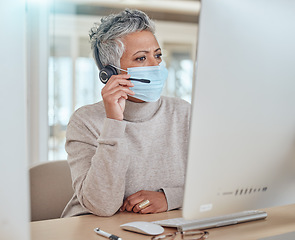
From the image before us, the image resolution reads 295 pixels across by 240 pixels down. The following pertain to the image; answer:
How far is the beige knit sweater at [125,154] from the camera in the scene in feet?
4.25

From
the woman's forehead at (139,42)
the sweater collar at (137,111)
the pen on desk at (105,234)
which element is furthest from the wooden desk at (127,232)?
the woman's forehead at (139,42)

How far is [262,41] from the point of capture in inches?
33.2

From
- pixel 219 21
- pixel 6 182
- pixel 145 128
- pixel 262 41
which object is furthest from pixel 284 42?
pixel 145 128

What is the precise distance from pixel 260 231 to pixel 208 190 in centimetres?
27

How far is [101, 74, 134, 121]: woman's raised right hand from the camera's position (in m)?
1.39

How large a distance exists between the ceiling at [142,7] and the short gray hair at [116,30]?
1.60m

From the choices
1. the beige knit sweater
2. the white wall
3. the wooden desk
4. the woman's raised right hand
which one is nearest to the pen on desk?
the wooden desk

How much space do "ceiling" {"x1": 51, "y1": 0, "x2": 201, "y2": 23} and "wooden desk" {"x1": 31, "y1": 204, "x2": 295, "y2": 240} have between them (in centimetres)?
228

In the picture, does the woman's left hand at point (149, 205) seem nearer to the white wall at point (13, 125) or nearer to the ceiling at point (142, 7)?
the white wall at point (13, 125)


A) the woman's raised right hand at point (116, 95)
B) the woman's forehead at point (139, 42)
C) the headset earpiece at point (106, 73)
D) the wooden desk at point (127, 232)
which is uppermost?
the woman's forehead at point (139, 42)

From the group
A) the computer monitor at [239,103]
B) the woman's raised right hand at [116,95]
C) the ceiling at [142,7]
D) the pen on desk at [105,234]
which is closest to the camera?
the computer monitor at [239,103]

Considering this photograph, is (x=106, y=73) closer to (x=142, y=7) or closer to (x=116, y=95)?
(x=116, y=95)

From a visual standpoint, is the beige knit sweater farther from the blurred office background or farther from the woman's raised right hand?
the blurred office background

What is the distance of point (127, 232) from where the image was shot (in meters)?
1.06
